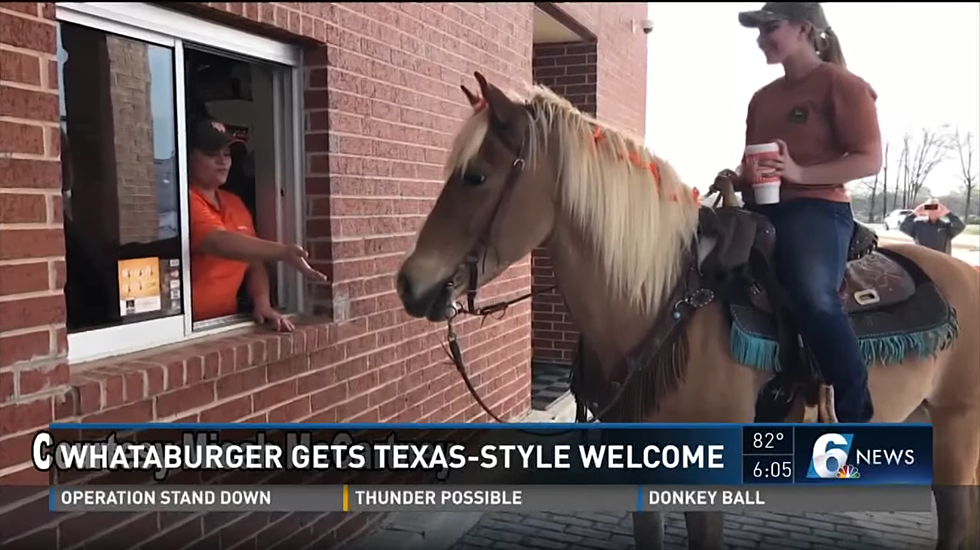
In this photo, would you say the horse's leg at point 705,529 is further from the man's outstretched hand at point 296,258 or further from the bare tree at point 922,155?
the man's outstretched hand at point 296,258

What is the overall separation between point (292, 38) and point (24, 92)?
36.8 inches

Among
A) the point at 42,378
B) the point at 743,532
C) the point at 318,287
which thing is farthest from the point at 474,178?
the point at 743,532

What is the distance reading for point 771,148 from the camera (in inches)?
76.2

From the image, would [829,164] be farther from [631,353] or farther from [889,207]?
[631,353]

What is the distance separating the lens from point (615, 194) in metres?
1.91

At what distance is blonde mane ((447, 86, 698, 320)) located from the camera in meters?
1.89

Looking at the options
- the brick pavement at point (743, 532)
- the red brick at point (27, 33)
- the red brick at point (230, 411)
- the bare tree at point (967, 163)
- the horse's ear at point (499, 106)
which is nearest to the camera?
the red brick at point (27, 33)

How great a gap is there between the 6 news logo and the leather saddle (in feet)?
1.24

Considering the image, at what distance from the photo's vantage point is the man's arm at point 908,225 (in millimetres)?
2135

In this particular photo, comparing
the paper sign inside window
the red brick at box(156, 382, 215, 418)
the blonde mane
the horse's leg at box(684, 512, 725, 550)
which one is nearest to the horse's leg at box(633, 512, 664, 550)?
the horse's leg at box(684, 512, 725, 550)

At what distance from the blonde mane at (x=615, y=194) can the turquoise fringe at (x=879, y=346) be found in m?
0.25

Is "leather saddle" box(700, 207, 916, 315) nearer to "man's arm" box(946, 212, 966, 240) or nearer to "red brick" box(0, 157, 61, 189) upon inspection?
"man's arm" box(946, 212, 966, 240)

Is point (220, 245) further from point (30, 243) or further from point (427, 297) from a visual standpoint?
point (427, 297)

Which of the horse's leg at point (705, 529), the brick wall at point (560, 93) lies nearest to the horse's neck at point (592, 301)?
the horse's leg at point (705, 529)
